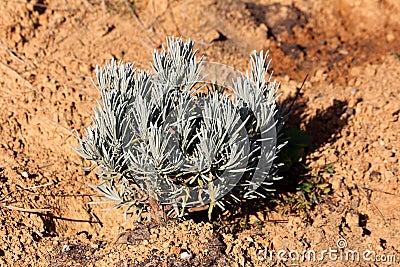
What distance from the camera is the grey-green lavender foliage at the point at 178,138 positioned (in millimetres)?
3215

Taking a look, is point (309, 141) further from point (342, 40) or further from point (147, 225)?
point (342, 40)

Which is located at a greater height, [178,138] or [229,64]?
[229,64]

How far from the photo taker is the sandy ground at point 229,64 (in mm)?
3555

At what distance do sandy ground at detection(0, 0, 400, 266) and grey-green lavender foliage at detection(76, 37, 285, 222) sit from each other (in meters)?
0.28

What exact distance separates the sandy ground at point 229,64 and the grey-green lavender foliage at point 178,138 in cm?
28

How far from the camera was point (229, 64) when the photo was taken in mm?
5070

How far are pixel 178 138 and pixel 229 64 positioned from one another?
1919mm

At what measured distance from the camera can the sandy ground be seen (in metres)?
3.55

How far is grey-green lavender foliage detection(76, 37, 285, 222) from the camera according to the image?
10.5ft

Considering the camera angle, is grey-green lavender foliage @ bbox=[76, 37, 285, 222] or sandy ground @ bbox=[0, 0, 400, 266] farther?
sandy ground @ bbox=[0, 0, 400, 266]

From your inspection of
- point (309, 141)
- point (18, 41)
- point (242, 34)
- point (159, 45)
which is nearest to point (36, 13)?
point (18, 41)

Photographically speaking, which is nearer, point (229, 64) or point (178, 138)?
point (178, 138)

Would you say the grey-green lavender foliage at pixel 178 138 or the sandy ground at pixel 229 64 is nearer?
the grey-green lavender foliage at pixel 178 138

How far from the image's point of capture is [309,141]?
4195 mm
